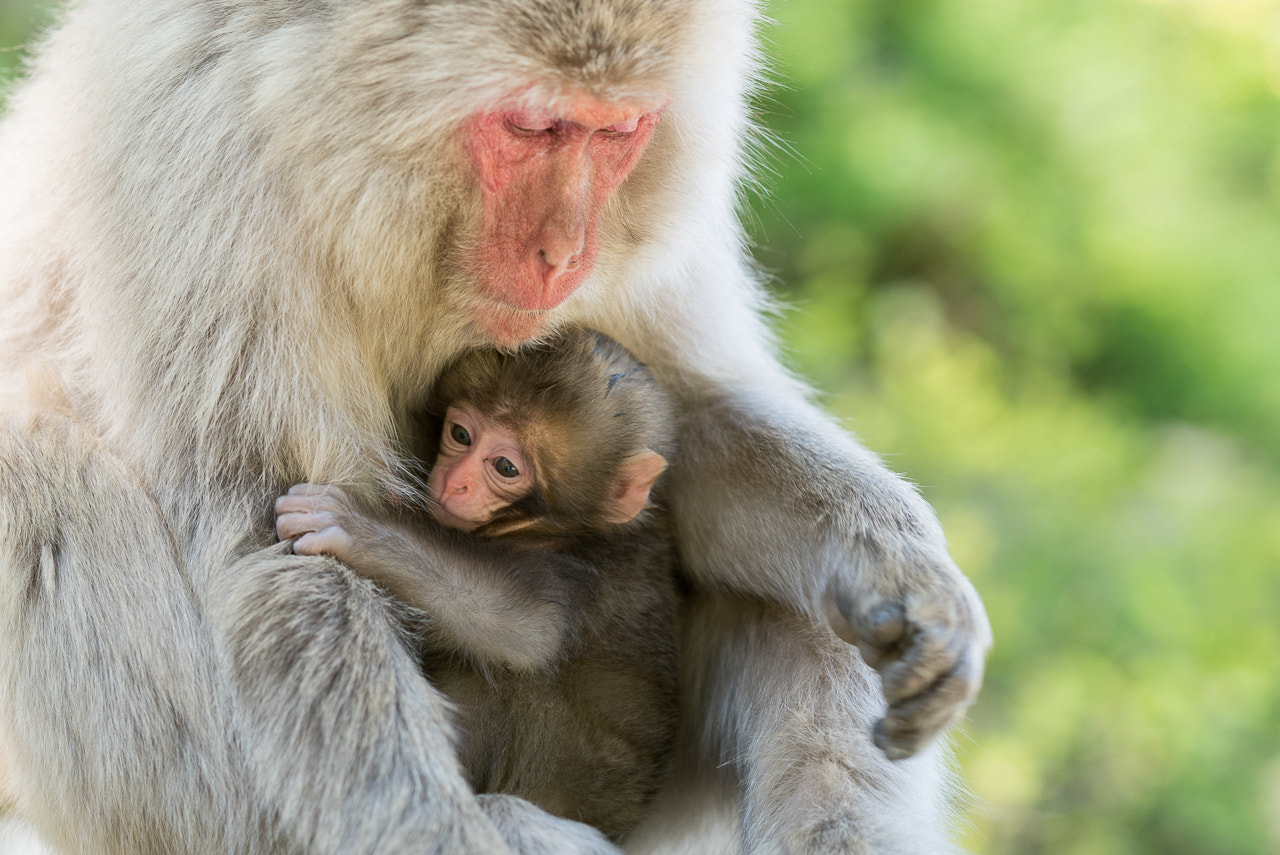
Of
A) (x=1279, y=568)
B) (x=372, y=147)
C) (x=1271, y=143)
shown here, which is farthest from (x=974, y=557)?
(x=1271, y=143)

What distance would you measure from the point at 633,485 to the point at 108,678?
84 cm

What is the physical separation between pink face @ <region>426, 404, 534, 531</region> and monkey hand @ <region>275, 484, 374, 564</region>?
0.25m

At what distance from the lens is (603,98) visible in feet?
5.71

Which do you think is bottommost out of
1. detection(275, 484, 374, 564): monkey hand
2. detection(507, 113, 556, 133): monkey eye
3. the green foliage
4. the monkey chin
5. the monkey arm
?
the green foliage

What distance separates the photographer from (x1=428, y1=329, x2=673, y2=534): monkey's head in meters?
2.11

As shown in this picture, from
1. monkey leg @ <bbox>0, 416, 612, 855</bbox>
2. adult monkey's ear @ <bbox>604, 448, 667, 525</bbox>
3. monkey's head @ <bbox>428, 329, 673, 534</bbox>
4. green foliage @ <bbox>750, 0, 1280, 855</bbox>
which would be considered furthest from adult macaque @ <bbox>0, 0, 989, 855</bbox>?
green foliage @ <bbox>750, 0, 1280, 855</bbox>

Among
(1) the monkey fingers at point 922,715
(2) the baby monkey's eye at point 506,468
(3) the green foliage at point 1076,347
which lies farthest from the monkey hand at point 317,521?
(3) the green foliage at point 1076,347

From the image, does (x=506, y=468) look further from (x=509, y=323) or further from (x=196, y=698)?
(x=196, y=698)

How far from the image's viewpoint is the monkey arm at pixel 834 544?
182cm

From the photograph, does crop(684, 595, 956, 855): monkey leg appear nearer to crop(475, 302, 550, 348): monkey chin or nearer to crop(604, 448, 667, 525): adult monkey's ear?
crop(604, 448, 667, 525): adult monkey's ear

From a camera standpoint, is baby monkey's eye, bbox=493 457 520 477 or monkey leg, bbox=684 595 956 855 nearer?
monkey leg, bbox=684 595 956 855

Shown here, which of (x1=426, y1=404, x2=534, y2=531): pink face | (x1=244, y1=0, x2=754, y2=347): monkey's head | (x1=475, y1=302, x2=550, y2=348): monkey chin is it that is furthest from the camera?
(x1=426, y1=404, x2=534, y2=531): pink face

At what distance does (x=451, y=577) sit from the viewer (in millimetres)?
1948

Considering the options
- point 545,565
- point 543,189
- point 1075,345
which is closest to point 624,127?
point 543,189
